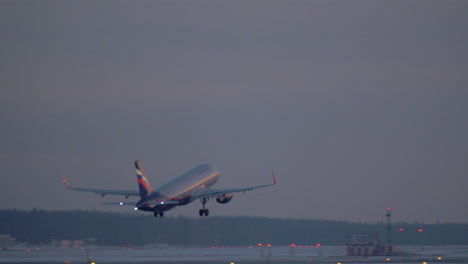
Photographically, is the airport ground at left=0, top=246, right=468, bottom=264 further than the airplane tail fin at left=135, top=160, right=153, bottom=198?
No

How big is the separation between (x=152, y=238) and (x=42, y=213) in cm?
1518

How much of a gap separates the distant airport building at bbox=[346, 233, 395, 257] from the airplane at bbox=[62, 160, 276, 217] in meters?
12.7

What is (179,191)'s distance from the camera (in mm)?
93500

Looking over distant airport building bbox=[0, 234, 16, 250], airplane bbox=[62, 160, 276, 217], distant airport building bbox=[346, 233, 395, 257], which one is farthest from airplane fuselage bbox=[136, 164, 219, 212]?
distant airport building bbox=[0, 234, 16, 250]

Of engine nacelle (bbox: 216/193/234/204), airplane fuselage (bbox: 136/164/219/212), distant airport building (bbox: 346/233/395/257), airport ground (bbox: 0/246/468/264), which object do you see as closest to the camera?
airport ground (bbox: 0/246/468/264)

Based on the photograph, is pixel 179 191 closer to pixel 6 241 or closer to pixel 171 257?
pixel 171 257

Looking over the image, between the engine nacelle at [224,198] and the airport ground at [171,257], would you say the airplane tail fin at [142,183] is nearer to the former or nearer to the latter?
the airport ground at [171,257]

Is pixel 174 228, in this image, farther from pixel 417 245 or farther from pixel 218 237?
pixel 417 245

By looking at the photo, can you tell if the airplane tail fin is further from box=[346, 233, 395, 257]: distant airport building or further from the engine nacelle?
box=[346, 233, 395, 257]: distant airport building

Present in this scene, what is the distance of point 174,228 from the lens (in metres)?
116

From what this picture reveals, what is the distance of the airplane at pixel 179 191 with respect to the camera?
90312 mm

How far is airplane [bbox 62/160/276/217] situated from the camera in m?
90.3

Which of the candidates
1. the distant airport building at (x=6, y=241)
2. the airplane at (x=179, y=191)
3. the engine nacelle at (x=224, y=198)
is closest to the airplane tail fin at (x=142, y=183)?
the airplane at (x=179, y=191)

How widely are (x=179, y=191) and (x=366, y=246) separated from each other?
75.7 ft
